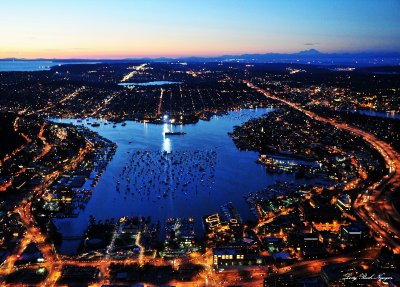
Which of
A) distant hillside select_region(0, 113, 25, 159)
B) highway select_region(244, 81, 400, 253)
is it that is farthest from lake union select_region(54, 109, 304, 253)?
distant hillside select_region(0, 113, 25, 159)

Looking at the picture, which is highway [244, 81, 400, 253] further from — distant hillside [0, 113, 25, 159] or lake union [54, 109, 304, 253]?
distant hillside [0, 113, 25, 159]

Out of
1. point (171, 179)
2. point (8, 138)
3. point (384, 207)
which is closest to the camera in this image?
point (384, 207)

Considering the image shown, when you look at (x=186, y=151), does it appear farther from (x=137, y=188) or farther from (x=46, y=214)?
(x=46, y=214)

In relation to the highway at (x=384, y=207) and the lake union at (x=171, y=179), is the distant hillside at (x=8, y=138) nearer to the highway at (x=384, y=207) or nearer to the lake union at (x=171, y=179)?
the lake union at (x=171, y=179)

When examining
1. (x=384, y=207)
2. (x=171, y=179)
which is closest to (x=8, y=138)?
(x=171, y=179)

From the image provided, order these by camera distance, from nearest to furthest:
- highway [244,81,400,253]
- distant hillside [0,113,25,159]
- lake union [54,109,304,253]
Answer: highway [244,81,400,253] < lake union [54,109,304,253] < distant hillside [0,113,25,159]

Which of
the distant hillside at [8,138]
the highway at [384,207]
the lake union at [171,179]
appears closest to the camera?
the highway at [384,207]

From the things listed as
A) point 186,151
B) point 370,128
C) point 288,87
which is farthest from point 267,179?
point 288,87

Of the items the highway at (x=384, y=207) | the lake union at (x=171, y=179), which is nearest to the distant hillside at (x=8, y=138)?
the lake union at (x=171, y=179)

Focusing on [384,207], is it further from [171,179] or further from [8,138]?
[8,138]
